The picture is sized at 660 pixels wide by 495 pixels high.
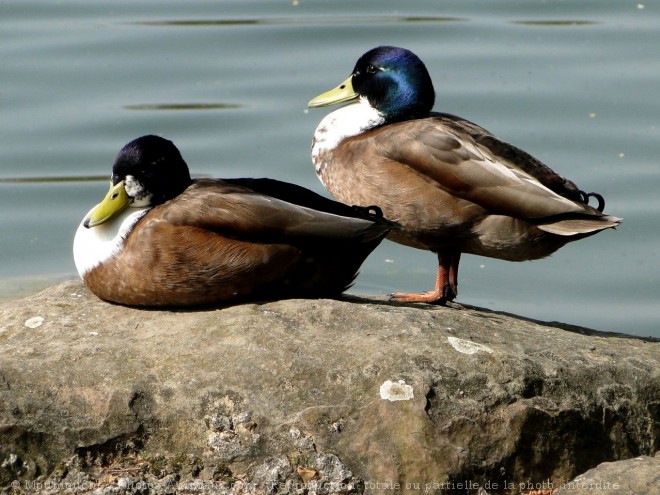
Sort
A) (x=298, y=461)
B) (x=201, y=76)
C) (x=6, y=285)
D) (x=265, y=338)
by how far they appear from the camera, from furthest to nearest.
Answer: (x=201, y=76) → (x=6, y=285) → (x=265, y=338) → (x=298, y=461)

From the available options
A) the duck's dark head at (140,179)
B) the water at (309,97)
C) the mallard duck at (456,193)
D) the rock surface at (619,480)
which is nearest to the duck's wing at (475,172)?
the mallard duck at (456,193)

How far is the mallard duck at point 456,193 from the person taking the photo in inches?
267

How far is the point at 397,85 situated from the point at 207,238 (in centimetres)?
219

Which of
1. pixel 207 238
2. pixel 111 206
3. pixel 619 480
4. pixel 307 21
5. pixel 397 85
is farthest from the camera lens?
pixel 307 21

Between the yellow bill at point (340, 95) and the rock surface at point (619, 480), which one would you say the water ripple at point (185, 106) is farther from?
the rock surface at point (619, 480)

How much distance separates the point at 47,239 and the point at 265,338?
503 centimetres

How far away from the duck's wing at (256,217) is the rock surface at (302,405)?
1.26 feet

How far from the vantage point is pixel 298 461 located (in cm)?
493

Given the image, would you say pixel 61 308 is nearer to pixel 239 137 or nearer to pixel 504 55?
pixel 239 137

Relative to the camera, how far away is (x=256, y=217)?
5.82 meters

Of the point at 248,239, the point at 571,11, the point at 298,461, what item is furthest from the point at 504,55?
the point at 298,461

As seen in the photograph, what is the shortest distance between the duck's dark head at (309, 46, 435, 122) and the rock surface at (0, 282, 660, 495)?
2104 mm

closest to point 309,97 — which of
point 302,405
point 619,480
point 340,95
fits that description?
point 340,95

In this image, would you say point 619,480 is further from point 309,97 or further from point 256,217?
point 309,97
